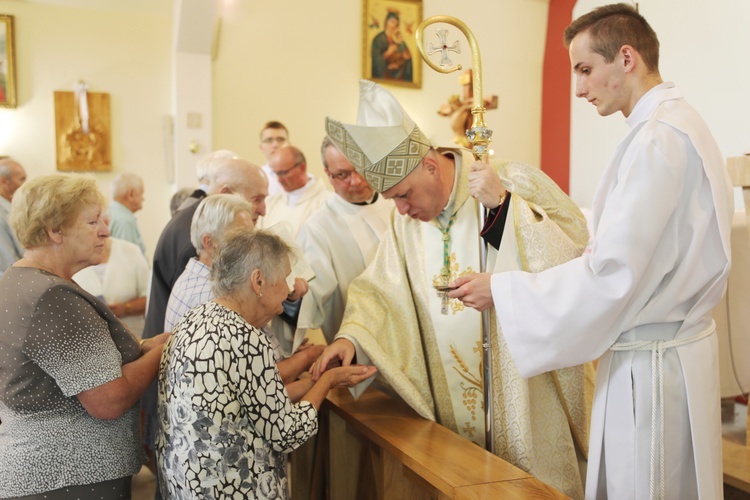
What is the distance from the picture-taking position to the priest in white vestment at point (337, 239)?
3078 millimetres

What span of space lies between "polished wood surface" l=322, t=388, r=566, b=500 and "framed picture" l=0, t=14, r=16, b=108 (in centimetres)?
585

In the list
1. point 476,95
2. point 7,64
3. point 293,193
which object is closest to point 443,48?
point 476,95

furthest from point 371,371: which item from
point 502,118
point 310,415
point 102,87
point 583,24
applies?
point 502,118

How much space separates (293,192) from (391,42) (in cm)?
356

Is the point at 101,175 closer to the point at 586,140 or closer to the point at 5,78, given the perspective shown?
the point at 5,78

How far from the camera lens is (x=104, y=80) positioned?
24.8ft

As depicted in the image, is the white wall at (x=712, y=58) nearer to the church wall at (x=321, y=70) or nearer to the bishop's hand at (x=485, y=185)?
the church wall at (x=321, y=70)

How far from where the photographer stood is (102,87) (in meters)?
7.55

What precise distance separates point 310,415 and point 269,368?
0.77ft

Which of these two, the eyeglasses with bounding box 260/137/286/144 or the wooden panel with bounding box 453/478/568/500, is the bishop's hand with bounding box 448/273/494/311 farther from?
the eyeglasses with bounding box 260/137/286/144

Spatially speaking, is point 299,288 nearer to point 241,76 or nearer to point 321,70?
point 241,76

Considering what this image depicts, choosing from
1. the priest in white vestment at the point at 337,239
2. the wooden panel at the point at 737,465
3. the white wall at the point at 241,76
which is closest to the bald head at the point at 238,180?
the priest in white vestment at the point at 337,239

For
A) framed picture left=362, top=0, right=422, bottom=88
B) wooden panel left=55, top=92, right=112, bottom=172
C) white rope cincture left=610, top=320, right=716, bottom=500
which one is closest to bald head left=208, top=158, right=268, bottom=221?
white rope cincture left=610, top=320, right=716, bottom=500

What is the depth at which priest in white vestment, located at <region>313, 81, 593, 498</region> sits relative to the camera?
2410mm
